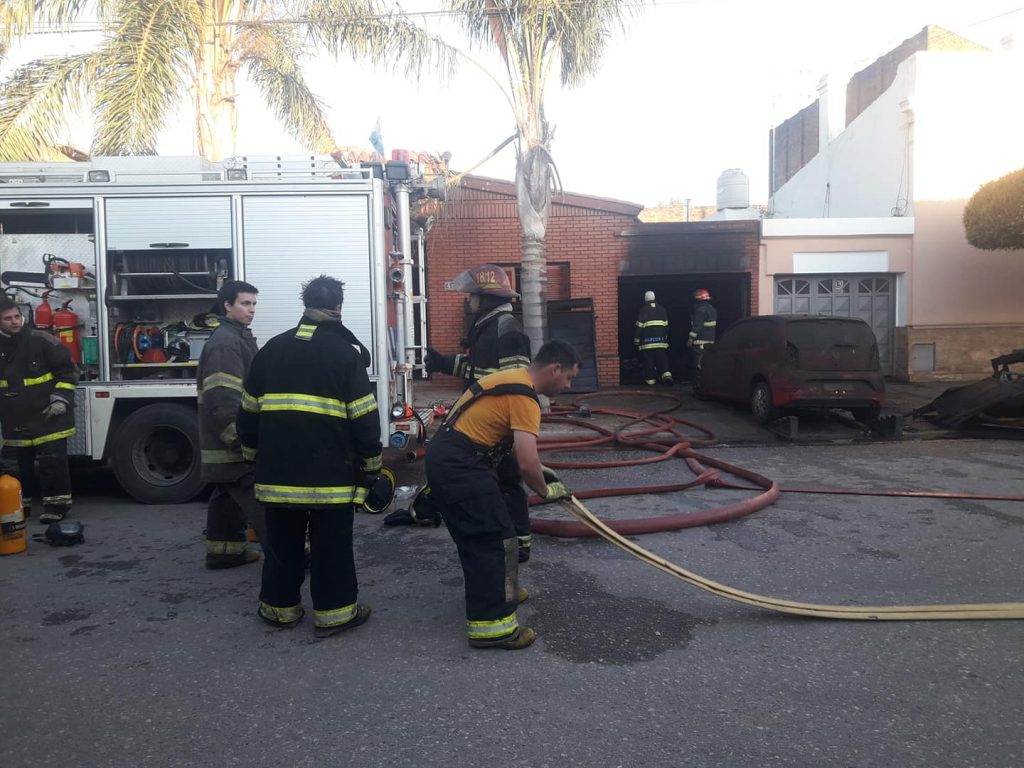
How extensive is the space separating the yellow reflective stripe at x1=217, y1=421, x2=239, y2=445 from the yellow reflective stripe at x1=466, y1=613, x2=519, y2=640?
5.69 ft

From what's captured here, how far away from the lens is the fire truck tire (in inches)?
251

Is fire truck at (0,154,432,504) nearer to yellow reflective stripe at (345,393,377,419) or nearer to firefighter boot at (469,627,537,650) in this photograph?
yellow reflective stripe at (345,393,377,419)

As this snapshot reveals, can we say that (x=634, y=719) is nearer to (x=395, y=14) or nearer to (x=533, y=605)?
(x=533, y=605)

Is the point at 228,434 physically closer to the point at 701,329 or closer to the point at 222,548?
the point at 222,548

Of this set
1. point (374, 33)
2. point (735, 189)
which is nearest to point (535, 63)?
Result: point (374, 33)

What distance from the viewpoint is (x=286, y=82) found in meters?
12.3

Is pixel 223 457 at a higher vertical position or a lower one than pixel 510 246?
lower

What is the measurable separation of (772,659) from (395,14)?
10.2m

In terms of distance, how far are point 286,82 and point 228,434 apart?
9.60m

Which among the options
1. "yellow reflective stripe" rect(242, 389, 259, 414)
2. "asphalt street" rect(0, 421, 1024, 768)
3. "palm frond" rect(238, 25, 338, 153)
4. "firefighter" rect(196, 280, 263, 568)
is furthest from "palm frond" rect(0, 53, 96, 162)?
"yellow reflective stripe" rect(242, 389, 259, 414)

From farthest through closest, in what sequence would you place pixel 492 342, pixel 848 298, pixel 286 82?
pixel 848 298 → pixel 286 82 → pixel 492 342

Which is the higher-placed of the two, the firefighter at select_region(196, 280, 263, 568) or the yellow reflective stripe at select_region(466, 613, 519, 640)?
the firefighter at select_region(196, 280, 263, 568)

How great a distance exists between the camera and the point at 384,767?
2635mm

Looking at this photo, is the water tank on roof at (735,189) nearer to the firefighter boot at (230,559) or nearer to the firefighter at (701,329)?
the firefighter at (701,329)
